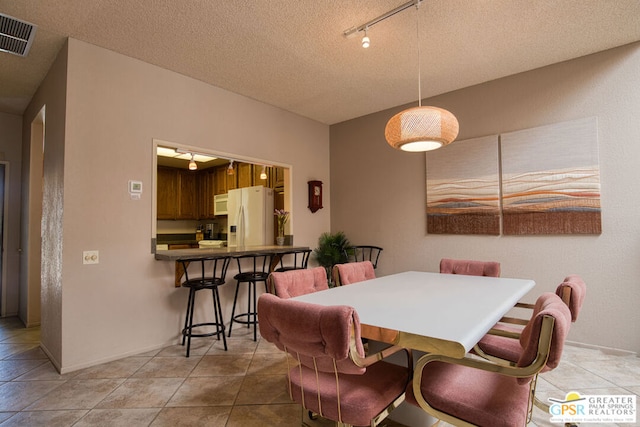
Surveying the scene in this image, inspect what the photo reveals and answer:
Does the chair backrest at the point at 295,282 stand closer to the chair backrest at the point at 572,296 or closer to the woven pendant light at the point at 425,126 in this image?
the woven pendant light at the point at 425,126

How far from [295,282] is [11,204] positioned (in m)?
4.55

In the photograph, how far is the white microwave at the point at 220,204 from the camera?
6.06 m

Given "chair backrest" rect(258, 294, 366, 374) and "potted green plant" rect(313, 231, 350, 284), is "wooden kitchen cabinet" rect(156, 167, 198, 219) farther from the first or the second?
"chair backrest" rect(258, 294, 366, 374)

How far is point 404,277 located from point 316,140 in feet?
9.75

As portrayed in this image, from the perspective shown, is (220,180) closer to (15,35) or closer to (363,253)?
(363,253)

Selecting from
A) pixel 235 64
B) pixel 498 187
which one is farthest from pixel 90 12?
pixel 498 187

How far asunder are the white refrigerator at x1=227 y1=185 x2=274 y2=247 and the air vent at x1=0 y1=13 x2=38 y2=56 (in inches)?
106

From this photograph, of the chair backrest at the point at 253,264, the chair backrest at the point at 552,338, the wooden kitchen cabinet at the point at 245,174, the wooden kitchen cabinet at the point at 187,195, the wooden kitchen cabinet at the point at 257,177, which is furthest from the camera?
the wooden kitchen cabinet at the point at 187,195

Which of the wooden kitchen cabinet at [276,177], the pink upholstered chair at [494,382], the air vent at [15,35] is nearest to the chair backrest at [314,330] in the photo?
the pink upholstered chair at [494,382]

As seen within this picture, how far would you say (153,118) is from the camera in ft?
10.9

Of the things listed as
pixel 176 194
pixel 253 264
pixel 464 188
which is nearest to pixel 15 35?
pixel 253 264

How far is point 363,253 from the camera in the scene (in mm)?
4820

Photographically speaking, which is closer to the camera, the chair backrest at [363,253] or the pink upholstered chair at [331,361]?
the pink upholstered chair at [331,361]
